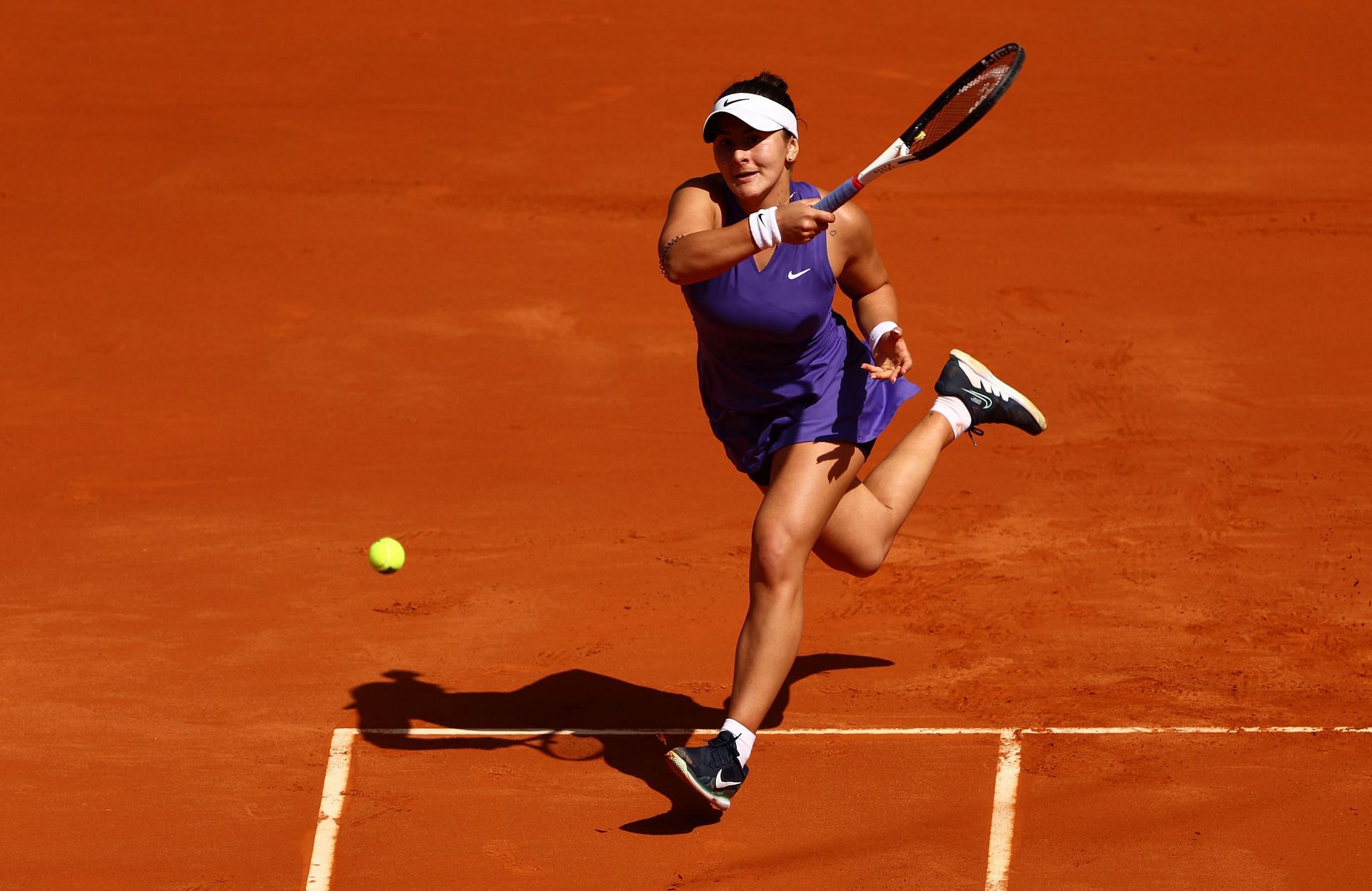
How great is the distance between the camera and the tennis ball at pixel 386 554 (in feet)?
22.0

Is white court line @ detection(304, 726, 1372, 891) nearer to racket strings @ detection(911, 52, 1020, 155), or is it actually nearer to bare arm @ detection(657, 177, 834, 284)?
bare arm @ detection(657, 177, 834, 284)

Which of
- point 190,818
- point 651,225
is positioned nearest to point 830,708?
point 190,818

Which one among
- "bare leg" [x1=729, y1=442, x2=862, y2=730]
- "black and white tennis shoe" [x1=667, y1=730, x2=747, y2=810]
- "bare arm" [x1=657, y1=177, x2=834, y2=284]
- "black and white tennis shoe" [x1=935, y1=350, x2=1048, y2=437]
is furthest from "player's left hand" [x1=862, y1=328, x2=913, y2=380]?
"black and white tennis shoe" [x1=667, y1=730, x2=747, y2=810]

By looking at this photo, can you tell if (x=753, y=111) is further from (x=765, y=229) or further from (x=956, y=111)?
(x=956, y=111)

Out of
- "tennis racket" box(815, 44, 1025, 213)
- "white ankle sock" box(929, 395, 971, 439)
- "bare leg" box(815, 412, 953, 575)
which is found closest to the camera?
"tennis racket" box(815, 44, 1025, 213)

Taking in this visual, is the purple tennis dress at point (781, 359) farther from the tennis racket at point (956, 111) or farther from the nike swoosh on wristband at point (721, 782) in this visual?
the nike swoosh on wristband at point (721, 782)

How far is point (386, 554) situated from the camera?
6711 mm

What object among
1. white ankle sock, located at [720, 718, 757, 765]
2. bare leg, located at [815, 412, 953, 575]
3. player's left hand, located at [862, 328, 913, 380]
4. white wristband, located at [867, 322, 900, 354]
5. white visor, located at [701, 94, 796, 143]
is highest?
white visor, located at [701, 94, 796, 143]

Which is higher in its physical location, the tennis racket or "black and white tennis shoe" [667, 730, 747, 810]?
the tennis racket

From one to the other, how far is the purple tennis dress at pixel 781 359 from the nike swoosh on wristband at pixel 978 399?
0.74 meters

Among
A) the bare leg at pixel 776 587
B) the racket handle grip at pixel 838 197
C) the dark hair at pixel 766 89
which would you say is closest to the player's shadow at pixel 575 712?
the bare leg at pixel 776 587

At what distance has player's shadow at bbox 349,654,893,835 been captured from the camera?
6.06m

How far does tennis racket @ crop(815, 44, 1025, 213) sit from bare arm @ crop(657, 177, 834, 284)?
11.9 inches

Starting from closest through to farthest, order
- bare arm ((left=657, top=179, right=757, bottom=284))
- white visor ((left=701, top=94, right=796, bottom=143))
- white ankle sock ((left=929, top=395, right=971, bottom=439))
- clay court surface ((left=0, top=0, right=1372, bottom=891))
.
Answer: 1. bare arm ((left=657, top=179, right=757, bottom=284))
2. white visor ((left=701, top=94, right=796, bottom=143))
3. clay court surface ((left=0, top=0, right=1372, bottom=891))
4. white ankle sock ((left=929, top=395, right=971, bottom=439))
